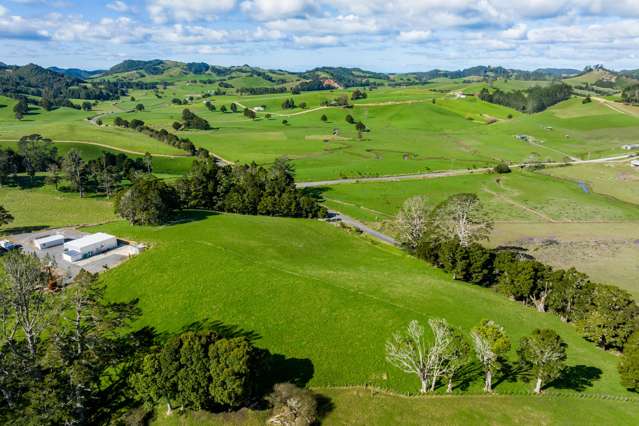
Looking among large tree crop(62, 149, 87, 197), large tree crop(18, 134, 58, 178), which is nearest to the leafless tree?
large tree crop(62, 149, 87, 197)

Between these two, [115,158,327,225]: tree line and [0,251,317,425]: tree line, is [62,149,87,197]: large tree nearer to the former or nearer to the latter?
[115,158,327,225]: tree line

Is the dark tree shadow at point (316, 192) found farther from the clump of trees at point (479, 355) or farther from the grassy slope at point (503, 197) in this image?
the clump of trees at point (479, 355)

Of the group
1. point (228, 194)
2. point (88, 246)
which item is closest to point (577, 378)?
point (88, 246)

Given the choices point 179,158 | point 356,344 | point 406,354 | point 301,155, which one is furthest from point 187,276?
point 301,155

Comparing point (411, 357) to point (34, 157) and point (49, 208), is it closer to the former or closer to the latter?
point (49, 208)

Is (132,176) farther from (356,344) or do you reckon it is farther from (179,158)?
(356,344)

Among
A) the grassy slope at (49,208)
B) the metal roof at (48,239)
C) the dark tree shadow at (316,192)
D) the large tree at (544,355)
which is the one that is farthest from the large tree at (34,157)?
the large tree at (544,355)
